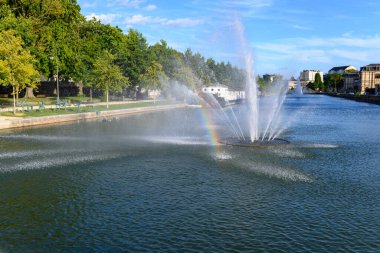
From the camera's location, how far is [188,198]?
17.9 metres

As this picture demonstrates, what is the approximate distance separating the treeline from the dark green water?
23.0m

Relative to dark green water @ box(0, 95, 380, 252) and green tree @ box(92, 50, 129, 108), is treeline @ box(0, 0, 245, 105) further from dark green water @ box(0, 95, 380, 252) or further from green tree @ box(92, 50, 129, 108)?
dark green water @ box(0, 95, 380, 252)

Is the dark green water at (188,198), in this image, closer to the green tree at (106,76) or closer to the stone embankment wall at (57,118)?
the stone embankment wall at (57,118)

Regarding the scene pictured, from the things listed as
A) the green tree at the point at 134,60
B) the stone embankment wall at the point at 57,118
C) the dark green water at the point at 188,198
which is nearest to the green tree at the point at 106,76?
the stone embankment wall at the point at 57,118

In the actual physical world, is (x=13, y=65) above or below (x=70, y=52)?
below

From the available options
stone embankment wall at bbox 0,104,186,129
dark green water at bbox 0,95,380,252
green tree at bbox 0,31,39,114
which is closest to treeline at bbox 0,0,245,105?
green tree at bbox 0,31,39,114

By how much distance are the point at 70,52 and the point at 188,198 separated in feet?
208

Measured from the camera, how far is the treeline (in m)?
52.0

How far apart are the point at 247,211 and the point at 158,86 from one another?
8440 cm

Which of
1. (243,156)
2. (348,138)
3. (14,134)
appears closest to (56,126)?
(14,134)

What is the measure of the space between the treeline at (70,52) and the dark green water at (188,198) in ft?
75.6

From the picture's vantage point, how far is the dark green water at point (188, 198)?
13289mm

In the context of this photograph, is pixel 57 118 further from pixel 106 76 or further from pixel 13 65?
pixel 106 76

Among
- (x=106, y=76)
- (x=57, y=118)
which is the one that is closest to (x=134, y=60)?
(x=106, y=76)
